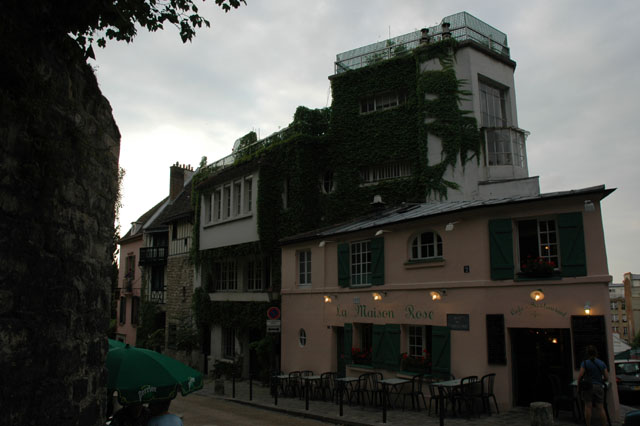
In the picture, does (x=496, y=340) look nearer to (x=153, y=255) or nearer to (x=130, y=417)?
(x=130, y=417)

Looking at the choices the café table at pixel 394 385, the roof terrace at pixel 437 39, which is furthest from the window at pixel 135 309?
the café table at pixel 394 385

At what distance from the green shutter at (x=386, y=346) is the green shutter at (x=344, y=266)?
6.72 ft

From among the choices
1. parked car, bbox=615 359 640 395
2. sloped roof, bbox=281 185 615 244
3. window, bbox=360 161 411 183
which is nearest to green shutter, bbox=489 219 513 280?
sloped roof, bbox=281 185 615 244

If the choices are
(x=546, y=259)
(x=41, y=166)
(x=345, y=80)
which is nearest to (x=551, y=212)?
(x=546, y=259)

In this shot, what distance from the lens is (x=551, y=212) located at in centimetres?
1221

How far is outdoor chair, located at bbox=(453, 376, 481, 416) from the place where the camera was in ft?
39.4

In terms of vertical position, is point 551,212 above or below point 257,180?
below

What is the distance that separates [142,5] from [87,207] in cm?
232

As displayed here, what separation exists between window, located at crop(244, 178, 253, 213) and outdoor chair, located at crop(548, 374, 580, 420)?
49.6 ft

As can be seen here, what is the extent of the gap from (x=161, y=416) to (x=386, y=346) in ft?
34.8

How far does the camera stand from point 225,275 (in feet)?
86.5

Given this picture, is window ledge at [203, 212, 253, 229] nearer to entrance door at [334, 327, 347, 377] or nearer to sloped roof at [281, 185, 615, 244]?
sloped roof at [281, 185, 615, 244]

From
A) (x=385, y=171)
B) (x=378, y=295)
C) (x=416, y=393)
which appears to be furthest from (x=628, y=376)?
(x=385, y=171)

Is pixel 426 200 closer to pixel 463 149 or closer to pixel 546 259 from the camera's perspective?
pixel 463 149
